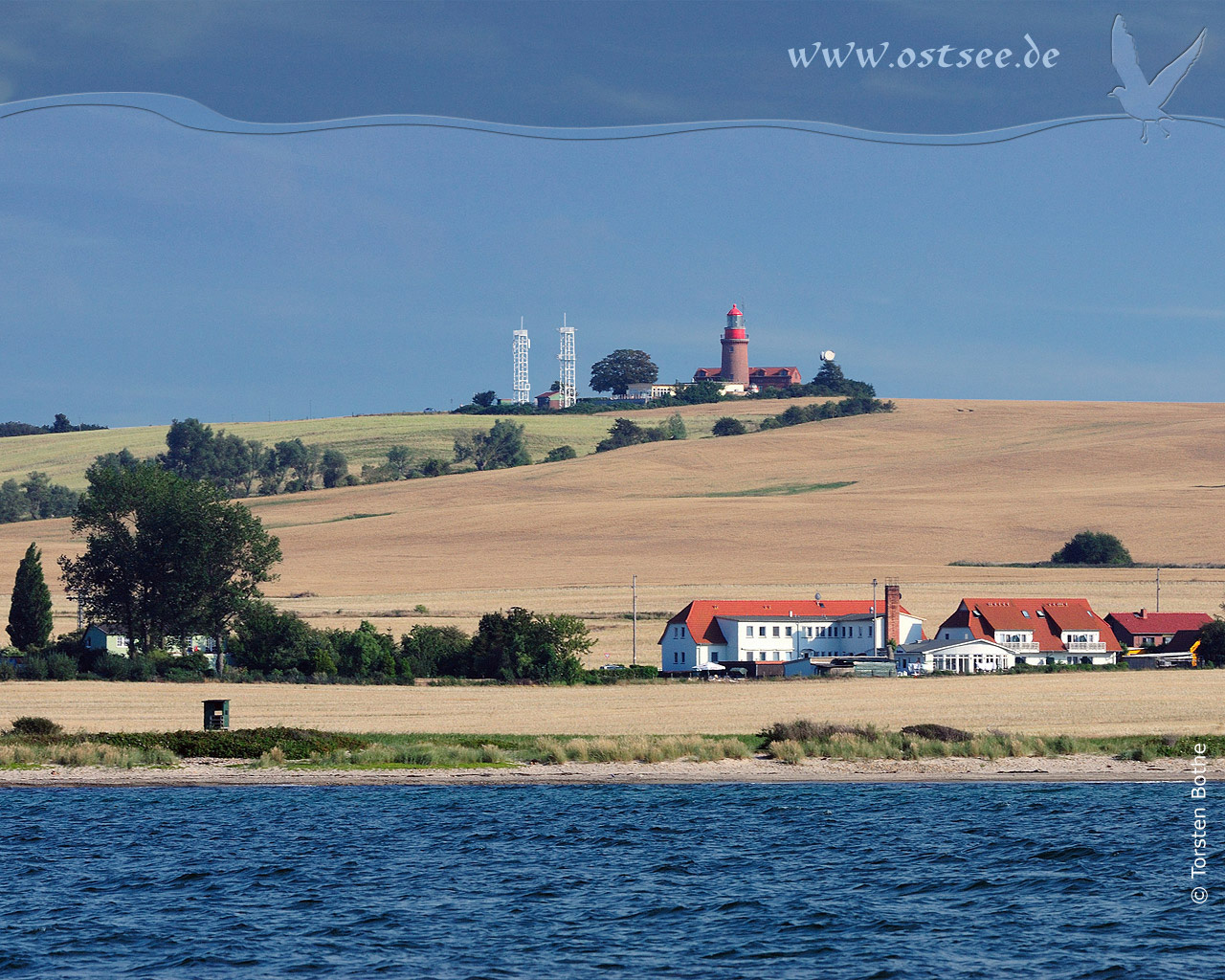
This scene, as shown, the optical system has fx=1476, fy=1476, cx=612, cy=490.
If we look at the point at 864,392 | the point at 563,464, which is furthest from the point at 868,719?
the point at 864,392

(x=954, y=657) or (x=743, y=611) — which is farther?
(x=743, y=611)

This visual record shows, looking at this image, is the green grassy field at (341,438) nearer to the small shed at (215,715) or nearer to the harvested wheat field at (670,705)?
the harvested wheat field at (670,705)

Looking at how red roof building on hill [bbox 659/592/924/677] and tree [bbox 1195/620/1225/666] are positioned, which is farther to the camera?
red roof building on hill [bbox 659/592/924/677]

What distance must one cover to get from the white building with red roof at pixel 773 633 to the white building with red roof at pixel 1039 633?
268cm

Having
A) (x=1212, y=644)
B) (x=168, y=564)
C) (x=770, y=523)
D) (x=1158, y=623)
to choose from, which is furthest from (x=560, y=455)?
(x=1212, y=644)

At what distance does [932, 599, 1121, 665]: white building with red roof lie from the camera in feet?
215

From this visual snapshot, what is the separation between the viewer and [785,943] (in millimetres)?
18062

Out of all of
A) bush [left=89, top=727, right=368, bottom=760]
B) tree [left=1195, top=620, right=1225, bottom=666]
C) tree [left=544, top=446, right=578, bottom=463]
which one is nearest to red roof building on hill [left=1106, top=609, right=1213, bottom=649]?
tree [left=1195, top=620, right=1225, bottom=666]

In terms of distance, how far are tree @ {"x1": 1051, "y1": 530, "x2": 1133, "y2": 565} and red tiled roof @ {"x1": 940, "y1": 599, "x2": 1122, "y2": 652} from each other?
2114 cm

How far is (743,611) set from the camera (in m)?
65.9

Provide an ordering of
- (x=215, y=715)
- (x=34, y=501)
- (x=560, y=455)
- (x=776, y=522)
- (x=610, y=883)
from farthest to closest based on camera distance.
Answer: (x=560, y=455) → (x=34, y=501) → (x=776, y=522) → (x=215, y=715) → (x=610, y=883)

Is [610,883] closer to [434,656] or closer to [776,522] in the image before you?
[434,656]

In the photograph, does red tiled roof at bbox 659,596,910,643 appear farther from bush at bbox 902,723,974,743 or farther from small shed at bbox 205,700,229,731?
small shed at bbox 205,700,229,731

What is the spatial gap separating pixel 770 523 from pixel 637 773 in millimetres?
70550
